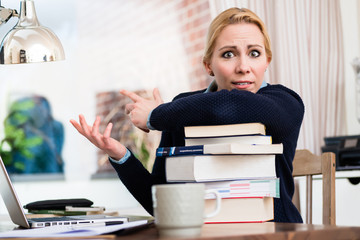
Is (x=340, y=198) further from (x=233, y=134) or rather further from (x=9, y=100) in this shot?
(x=9, y=100)

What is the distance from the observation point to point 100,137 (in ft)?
3.76

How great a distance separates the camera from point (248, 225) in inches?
39.5

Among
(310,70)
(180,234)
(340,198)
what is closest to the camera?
(180,234)

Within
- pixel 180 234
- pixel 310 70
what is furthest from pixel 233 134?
pixel 310 70

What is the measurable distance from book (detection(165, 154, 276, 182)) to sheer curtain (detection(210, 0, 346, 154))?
2.34m

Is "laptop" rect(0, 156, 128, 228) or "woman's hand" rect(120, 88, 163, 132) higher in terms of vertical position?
"woman's hand" rect(120, 88, 163, 132)

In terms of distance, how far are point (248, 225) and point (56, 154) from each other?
12.7 feet

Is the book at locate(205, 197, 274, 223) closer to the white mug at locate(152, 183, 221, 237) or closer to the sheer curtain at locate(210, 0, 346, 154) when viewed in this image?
the white mug at locate(152, 183, 221, 237)

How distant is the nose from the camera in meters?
1.33

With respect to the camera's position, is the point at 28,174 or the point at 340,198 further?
the point at 28,174

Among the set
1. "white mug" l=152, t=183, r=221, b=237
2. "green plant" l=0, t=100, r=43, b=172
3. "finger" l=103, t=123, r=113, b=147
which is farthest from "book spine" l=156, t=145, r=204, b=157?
"green plant" l=0, t=100, r=43, b=172

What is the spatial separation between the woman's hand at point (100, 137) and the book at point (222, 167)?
0.54 ft

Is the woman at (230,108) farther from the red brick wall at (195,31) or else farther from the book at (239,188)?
the red brick wall at (195,31)

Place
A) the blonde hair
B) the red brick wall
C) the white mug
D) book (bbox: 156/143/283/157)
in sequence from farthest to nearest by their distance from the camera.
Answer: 1. the red brick wall
2. the blonde hair
3. book (bbox: 156/143/283/157)
4. the white mug
